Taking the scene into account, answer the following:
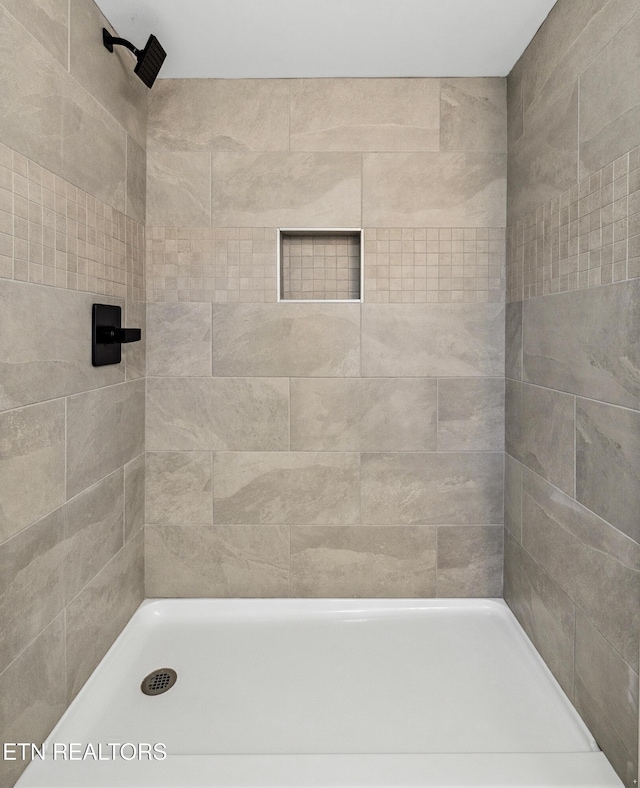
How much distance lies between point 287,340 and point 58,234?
87cm

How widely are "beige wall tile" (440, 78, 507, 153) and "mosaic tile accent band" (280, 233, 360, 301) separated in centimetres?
53

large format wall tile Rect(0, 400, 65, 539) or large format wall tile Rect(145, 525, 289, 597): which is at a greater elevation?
large format wall tile Rect(0, 400, 65, 539)

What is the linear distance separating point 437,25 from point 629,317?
1.15 meters

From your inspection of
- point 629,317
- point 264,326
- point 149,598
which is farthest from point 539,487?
point 149,598

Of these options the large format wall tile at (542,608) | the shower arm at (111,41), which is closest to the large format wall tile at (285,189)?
the shower arm at (111,41)

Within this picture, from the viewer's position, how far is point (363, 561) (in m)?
2.06

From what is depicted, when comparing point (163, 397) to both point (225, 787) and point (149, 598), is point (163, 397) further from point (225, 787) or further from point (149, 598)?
point (225, 787)

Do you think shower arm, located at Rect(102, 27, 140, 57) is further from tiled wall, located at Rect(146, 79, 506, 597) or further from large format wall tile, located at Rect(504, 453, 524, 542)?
large format wall tile, located at Rect(504, 453, 524, 542)

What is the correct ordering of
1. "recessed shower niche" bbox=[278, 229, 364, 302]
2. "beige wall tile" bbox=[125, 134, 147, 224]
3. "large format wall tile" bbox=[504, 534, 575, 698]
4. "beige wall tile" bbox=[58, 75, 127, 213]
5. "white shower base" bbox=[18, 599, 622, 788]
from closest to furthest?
"white shower base" bbox=[18, 599, 622, 788] → "beige wall tile" bbox=[58, 75, 127, 213] → "large format wall tile" bbox=[504, 534, 575, 698] → "beige wall tile" bbox=[125, 134, 147, 224] → "recessed shower niche" bbox=[278, 229, 364, 302]

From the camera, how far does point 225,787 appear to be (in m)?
1.21

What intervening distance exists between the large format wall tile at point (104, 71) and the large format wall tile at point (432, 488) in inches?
57.8

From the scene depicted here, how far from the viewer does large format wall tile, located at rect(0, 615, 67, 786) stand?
3.84 ft

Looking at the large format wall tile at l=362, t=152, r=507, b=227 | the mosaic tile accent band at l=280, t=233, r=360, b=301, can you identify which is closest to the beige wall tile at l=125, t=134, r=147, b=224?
the mosaic tile accent band at l=280, t=233, r=360, b=301

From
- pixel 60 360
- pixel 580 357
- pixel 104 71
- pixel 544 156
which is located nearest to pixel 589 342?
pixel 580 357
